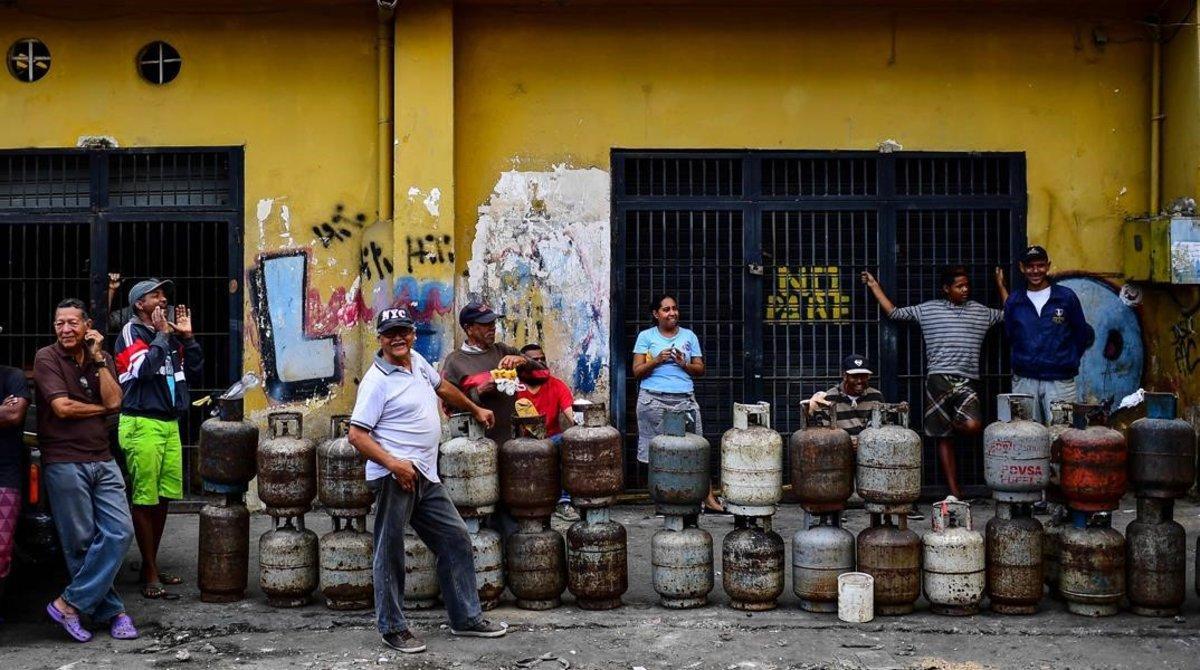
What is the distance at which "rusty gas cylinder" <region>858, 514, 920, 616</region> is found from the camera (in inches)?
329

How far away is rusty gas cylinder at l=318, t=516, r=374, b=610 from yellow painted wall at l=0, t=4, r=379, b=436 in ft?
11.8

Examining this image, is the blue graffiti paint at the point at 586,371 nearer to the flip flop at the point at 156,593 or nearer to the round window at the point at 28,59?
the flip flop at the point at 156,593

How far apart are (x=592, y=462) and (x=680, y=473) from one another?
0.52m

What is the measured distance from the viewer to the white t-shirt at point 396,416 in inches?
308

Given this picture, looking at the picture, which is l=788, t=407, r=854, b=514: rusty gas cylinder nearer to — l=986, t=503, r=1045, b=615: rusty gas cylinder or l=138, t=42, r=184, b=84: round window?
l=986, t=503, r=1045, b=615: rusty gas cylinder

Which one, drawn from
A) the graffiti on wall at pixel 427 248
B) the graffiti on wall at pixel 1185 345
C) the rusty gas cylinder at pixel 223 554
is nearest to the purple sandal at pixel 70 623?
the rusty gas cylinder at pixel 223 554

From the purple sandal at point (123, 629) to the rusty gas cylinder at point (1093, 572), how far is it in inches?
209

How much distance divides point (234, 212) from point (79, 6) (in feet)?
7.09

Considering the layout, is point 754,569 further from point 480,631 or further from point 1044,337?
point 1044,337

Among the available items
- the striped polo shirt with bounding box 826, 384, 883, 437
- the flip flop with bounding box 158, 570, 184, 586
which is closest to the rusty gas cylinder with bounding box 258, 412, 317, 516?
the flip flop with bounding box 158, 570, 184, 586

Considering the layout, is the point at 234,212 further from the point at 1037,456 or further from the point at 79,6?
the point at 1037,456

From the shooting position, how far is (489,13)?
12.2 m

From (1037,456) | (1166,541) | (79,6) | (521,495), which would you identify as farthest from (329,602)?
(79,6)

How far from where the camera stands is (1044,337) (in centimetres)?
1127
